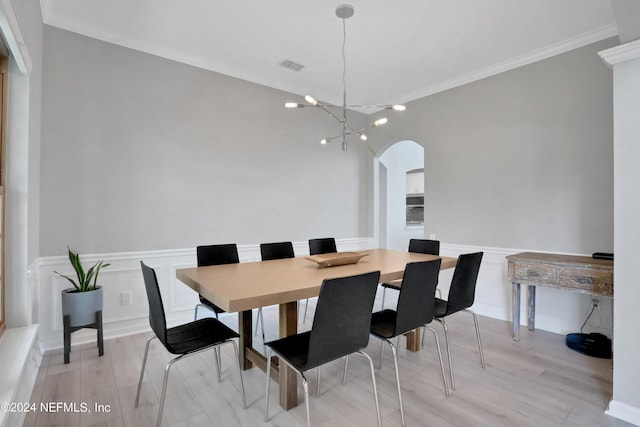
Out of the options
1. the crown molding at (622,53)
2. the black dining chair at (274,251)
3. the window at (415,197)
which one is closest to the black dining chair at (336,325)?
the black dining chair at (274,251)

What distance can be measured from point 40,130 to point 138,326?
1.94 metres

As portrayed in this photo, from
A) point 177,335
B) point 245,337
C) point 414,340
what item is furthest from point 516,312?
point 177,335

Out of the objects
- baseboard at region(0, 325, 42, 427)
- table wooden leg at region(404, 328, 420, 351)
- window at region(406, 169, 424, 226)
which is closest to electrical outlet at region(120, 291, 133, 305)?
baseboard at region(0, 325, 42, 427)

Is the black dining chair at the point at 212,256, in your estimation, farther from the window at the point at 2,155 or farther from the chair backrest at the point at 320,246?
the window at the point at 2,155

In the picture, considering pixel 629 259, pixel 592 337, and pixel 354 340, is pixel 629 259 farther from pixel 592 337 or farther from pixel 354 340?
pixel 354 340

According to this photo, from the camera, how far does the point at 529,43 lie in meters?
3.03

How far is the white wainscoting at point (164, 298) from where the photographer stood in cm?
263

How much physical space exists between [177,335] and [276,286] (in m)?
0.74

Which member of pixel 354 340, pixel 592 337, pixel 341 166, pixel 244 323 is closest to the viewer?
pixel 354 340

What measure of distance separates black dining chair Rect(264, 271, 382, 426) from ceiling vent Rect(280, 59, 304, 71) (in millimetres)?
2803

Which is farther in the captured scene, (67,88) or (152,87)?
(152,87)

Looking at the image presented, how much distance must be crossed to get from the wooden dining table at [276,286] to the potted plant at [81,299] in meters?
1.02

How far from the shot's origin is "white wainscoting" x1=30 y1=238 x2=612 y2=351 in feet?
8.62

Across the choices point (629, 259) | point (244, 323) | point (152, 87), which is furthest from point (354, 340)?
point (152, 87)
